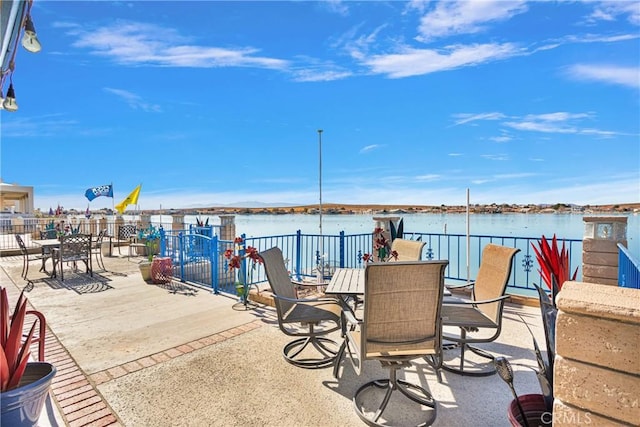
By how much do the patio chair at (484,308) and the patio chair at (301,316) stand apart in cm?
103

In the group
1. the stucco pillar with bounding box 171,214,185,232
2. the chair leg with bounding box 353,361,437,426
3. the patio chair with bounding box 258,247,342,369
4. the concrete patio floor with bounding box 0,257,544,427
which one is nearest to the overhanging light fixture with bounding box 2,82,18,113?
the concrete patio floor with bounding box 0,257,544,427

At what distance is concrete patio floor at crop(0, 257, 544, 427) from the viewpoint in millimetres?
2154

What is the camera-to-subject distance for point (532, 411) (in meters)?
1.52

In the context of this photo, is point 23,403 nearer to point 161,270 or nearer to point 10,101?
point 161,270

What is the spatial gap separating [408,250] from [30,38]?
5457 mm

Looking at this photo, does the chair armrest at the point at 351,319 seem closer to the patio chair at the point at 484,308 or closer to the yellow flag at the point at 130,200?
the patio chair at the point at 484,308

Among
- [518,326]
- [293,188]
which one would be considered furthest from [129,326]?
[293,188]

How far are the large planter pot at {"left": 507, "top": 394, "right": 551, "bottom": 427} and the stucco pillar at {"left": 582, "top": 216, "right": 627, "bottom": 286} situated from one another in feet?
11.1

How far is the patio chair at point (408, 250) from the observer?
3723 millimetres

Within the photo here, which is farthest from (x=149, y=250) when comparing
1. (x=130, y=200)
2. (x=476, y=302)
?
(x=476, y=302)

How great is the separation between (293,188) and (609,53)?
2062cm

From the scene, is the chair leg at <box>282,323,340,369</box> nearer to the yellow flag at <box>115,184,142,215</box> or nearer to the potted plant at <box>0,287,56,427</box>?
the potted plant at <box>0,287,56,427</box>

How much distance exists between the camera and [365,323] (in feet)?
6.54

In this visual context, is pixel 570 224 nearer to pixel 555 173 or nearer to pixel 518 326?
pixel 518 326
